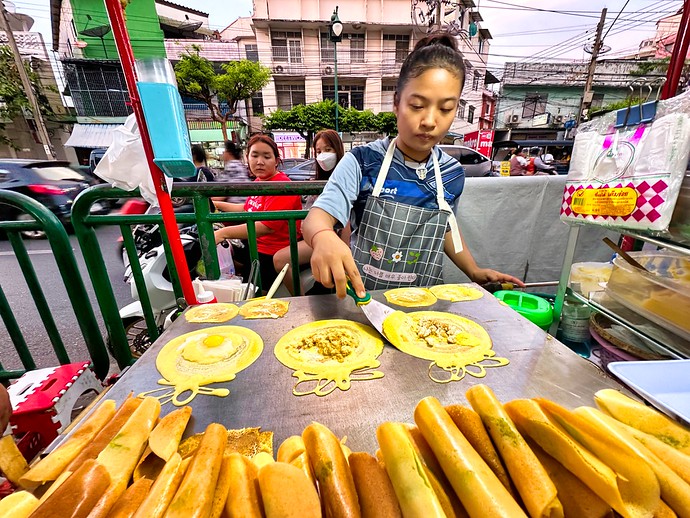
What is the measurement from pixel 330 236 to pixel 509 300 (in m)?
1.44

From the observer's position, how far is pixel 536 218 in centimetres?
330

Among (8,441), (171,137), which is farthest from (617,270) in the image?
(8,441)

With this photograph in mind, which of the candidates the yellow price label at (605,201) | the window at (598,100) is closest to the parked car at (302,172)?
the yellow price label at (605,201)

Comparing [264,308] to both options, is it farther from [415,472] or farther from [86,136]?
[86,136]

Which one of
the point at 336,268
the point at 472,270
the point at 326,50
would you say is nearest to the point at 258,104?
the point at 326,50

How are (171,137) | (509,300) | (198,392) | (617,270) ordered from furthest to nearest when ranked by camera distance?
(509,300), (617,270), (171,137), (198,392)

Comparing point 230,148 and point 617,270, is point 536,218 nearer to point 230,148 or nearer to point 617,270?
point 617,270

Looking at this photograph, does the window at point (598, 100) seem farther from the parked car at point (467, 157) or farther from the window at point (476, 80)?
the parked car at point (467, 157)

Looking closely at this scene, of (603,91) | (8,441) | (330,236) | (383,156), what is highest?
(603,91)

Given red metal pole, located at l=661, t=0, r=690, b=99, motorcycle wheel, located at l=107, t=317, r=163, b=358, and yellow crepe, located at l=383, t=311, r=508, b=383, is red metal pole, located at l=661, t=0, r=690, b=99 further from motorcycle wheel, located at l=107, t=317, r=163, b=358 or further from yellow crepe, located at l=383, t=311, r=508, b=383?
motorcycle wheel, located at l=107, t=317, r=163, b=358

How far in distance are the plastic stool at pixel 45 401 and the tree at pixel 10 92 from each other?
89.2ft

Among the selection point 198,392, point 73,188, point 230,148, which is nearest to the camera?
point 198,392

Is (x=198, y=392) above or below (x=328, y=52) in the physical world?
below

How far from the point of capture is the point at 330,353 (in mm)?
1203
